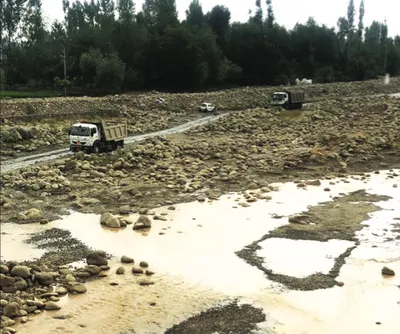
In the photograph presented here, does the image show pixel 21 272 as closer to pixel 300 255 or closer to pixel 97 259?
pixel 97 259

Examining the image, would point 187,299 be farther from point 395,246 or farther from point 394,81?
point 394,81

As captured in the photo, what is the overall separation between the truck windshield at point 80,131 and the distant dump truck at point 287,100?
98.2ft

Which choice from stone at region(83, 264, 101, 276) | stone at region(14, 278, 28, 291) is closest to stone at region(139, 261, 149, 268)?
stone at region(83, 264, 101, 276)

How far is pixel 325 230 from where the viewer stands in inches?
707

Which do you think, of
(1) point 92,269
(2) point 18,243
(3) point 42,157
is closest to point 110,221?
(2) point 18,243

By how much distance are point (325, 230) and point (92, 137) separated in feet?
52.2

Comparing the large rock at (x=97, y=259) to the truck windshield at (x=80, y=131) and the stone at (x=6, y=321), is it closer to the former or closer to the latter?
the stone at (x=6, y=321)

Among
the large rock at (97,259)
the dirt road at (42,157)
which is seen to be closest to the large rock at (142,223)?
the large rock at (97,259)

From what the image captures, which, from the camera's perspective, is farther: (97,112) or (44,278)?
(97,112)

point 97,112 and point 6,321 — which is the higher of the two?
point 97,112

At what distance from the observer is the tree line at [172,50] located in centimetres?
6397

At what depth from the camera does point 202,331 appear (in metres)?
11.2

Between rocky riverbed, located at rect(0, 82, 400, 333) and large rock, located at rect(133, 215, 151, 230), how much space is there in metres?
0.08

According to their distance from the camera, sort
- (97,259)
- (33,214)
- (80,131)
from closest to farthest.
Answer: (97,259) < (33,214) < (80,131)
